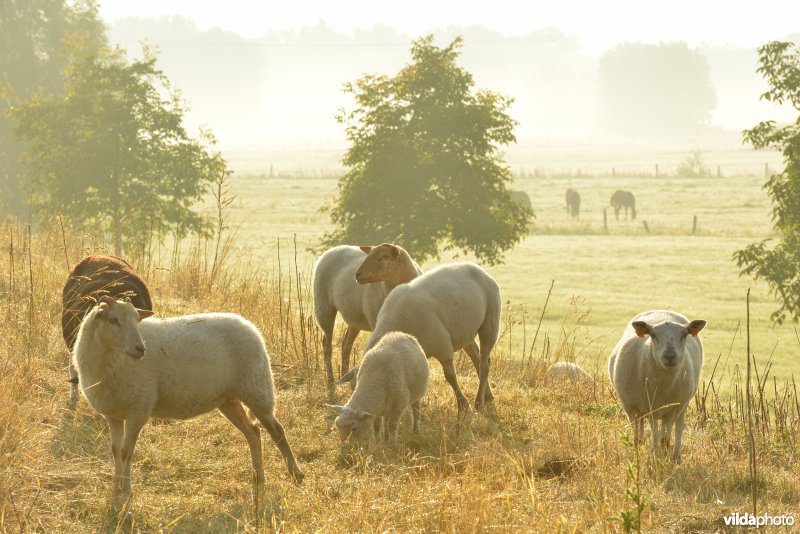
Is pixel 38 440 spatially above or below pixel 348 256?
below

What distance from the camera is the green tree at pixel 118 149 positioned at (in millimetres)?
23609

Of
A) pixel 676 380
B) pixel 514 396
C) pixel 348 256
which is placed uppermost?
pixel 348 256

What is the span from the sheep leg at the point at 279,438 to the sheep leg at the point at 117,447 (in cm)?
98

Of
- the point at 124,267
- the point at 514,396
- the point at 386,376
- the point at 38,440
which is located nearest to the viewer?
the point at 38,440

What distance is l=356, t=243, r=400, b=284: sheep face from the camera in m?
9.55

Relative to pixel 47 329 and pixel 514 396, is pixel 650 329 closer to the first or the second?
pixel 514 396

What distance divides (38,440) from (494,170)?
16.4 meters

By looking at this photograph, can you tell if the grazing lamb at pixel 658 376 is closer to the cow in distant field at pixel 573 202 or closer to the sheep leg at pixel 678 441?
the sheep leg at pixel 678 441

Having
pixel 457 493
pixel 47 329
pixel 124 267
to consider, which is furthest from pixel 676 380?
pixel 47 329

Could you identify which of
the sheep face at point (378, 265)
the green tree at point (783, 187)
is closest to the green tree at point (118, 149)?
the green tree at point (783, 187)

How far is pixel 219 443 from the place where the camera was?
8.08 metres

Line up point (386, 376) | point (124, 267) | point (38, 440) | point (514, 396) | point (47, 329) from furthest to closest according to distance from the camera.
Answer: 1. point (514, 396)
2. point (47, 329)
3. point (124, 267)
4. point (386, 376)
5. point (38, 440)

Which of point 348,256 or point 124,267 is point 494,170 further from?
point 124,267

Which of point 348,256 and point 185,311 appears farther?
point 185,311
